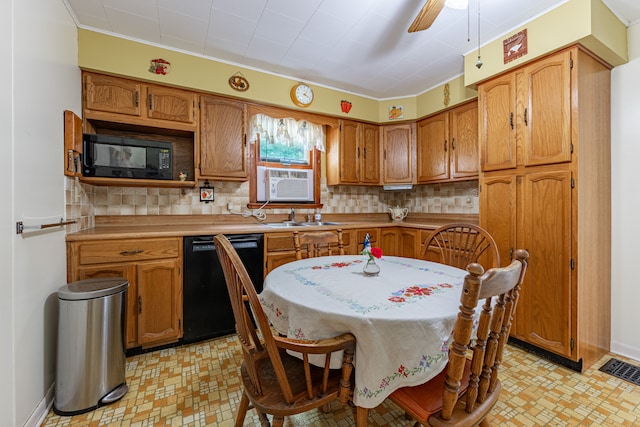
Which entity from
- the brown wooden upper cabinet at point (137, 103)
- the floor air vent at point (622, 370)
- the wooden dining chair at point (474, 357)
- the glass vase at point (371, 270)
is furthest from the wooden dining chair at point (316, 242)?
the floor air vent at point (622, 370)

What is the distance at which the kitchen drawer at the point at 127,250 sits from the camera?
1918mm

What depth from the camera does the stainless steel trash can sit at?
1506 millimetres

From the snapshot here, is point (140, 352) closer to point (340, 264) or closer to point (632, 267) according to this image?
point (340, 264)

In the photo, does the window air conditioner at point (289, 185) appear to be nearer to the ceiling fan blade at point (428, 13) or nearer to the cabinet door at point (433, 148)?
the cabinet door at point (433, 148)

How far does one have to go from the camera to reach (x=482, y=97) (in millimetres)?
2449

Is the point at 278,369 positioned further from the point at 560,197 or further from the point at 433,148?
the point at 433,148

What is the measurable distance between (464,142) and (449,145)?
0.60 ft

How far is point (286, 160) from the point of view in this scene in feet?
11.1

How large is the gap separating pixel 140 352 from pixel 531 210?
317 cm

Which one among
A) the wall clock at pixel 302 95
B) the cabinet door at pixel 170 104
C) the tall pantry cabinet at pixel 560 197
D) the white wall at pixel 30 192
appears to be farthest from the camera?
the wall clock at pixel 302 95

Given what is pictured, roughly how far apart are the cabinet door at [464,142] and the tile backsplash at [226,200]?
0.27 metres

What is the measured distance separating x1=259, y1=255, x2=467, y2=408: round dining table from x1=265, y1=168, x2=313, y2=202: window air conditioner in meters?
2.07

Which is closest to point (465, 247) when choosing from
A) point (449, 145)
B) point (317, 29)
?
point (449, 145)

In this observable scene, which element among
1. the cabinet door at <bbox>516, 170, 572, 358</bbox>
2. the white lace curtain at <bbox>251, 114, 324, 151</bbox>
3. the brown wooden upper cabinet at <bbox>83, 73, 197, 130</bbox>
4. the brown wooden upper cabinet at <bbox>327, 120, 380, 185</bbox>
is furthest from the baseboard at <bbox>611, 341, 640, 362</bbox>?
the brown wooden upper cabinet at <bbox>83, 73, 197, 130</bbox>
